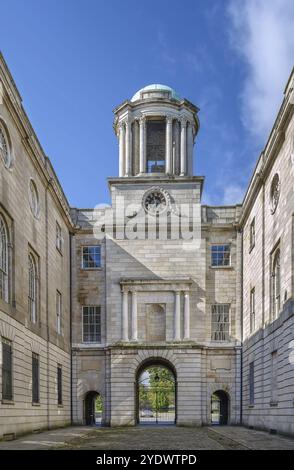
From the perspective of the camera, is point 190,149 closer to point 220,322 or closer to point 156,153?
point 156,153

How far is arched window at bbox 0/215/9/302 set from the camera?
2117 centimetres

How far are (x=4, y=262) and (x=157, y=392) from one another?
66.9ft

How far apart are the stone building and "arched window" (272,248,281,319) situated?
1111mm

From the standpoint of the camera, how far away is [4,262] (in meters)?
21.5

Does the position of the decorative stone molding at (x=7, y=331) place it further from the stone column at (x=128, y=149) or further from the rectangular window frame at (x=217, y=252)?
the stone column at (x=128, y=149)

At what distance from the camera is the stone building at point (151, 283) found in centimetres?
2798

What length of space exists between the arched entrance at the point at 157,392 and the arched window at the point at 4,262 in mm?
15602

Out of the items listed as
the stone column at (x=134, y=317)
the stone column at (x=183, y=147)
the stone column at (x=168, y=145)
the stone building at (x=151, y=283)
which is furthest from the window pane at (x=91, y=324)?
the stone column at (x=183, y=147)

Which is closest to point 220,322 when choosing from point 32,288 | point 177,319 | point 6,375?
point 177,319

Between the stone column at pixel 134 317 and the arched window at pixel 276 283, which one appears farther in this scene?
the stone column at pixel 134 317

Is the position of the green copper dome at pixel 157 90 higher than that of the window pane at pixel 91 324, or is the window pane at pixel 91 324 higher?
the green copper dome at pixel 157 90

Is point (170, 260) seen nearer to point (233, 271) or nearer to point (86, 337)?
point (233, 271)

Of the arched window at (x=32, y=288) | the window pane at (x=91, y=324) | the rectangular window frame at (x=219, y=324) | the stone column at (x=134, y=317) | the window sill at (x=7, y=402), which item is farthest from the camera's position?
the window pane at (x=91, y=324)

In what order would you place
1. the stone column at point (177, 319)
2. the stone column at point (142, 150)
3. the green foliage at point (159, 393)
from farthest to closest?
1. the green foliage at point (159, 393)
2. the stone column at point (142, 150)
3. the stone column at point (177, 319)
